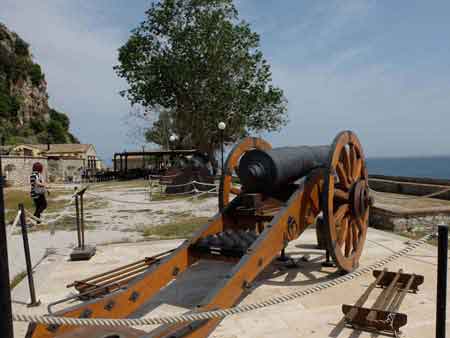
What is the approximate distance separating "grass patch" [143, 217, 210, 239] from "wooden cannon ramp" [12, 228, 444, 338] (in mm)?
1210

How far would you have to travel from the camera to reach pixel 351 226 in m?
4.71

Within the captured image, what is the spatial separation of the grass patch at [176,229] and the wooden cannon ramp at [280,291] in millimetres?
1210

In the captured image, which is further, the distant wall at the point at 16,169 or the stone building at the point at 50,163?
the stone building at the point at 50,163

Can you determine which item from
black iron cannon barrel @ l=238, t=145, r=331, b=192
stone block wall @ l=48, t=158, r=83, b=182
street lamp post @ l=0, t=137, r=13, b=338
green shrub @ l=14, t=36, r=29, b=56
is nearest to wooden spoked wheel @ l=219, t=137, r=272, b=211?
black iron cannon barrel @ l=238, t=145, r=331, b=192

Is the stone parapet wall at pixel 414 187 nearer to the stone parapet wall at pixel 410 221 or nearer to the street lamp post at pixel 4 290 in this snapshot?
the stone parapet wall at pixel 410 221

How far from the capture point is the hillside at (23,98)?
2276 inches

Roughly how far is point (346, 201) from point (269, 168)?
1063 millimetres

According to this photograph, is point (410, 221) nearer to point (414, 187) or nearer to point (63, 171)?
point (414, 187)

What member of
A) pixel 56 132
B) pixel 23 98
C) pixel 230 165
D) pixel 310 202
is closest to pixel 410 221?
pixel 310 202

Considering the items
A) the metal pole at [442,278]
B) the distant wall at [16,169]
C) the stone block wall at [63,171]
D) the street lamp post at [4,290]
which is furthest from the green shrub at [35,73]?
the metal pole at [442,278]

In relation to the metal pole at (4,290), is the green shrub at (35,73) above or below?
above

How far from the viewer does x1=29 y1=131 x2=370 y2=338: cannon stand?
307cm

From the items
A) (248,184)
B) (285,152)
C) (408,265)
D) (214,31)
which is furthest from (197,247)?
(214,31)

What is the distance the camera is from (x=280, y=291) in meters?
4.13
